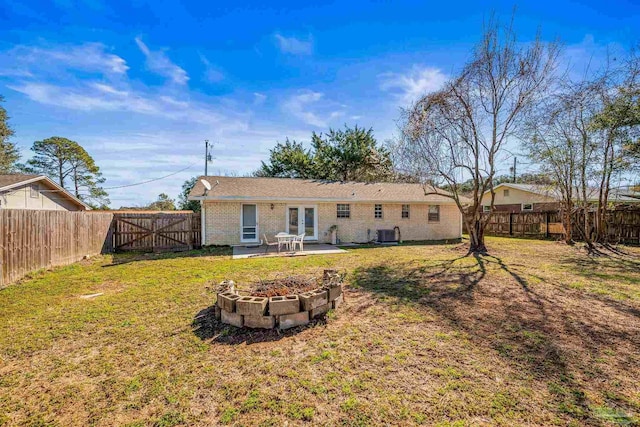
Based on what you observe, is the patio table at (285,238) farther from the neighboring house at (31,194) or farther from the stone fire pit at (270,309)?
the neighboring house at (31,194)

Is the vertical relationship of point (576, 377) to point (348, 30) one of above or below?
below

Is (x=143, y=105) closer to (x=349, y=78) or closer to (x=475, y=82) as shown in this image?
(x=349, y=78)

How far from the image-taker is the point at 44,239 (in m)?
7.86

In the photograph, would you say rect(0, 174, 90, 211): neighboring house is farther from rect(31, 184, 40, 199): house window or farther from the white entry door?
the white entry door

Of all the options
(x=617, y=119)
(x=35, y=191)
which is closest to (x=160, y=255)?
(x=35, y=191)

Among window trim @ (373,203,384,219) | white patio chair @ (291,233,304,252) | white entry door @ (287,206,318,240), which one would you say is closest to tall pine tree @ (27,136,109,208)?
white entry door @ (287,206,318,240)

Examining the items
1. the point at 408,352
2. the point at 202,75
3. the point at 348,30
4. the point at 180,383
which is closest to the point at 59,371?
the point at 180,383

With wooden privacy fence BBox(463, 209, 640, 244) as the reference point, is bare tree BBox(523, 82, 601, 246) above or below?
above

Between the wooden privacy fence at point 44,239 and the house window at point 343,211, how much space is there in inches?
423

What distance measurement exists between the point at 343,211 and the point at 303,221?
237cm

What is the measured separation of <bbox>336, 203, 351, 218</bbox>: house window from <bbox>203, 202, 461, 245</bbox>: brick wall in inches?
7.0

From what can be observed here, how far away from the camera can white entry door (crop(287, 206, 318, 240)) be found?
553 inches

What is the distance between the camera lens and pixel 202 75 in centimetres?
1184

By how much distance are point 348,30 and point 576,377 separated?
10.7m
